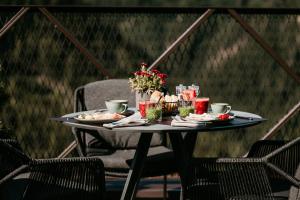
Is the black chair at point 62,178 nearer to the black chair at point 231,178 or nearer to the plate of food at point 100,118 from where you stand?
the plate of food at point 100,118

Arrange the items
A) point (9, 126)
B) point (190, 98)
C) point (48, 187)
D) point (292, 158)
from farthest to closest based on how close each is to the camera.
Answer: point (9, 126) < point (190, 98) < point (292, 158) < point (48, 187)

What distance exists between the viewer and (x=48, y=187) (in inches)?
97.1

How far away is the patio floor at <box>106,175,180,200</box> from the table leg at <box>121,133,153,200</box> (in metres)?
1.22

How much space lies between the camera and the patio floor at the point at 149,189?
414 cm

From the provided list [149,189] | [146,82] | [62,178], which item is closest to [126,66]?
[149,189]

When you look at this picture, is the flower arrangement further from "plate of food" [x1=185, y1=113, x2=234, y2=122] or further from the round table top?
"plate of food" [x1=185, y1=113, x2=234, y2=122]

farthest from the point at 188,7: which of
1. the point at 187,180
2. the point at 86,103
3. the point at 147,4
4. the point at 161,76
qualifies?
the point at 187,180

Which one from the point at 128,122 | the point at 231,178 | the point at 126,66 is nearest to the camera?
the point at 231,178

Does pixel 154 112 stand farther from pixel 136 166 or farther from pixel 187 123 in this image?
pixel 136 166

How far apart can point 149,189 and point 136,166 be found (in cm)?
143

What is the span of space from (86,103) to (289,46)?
7.63ft

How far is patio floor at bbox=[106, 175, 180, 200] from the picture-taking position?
163 inches

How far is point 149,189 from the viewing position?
4.30 meters

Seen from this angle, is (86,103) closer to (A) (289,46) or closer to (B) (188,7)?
(B) (188,7)
